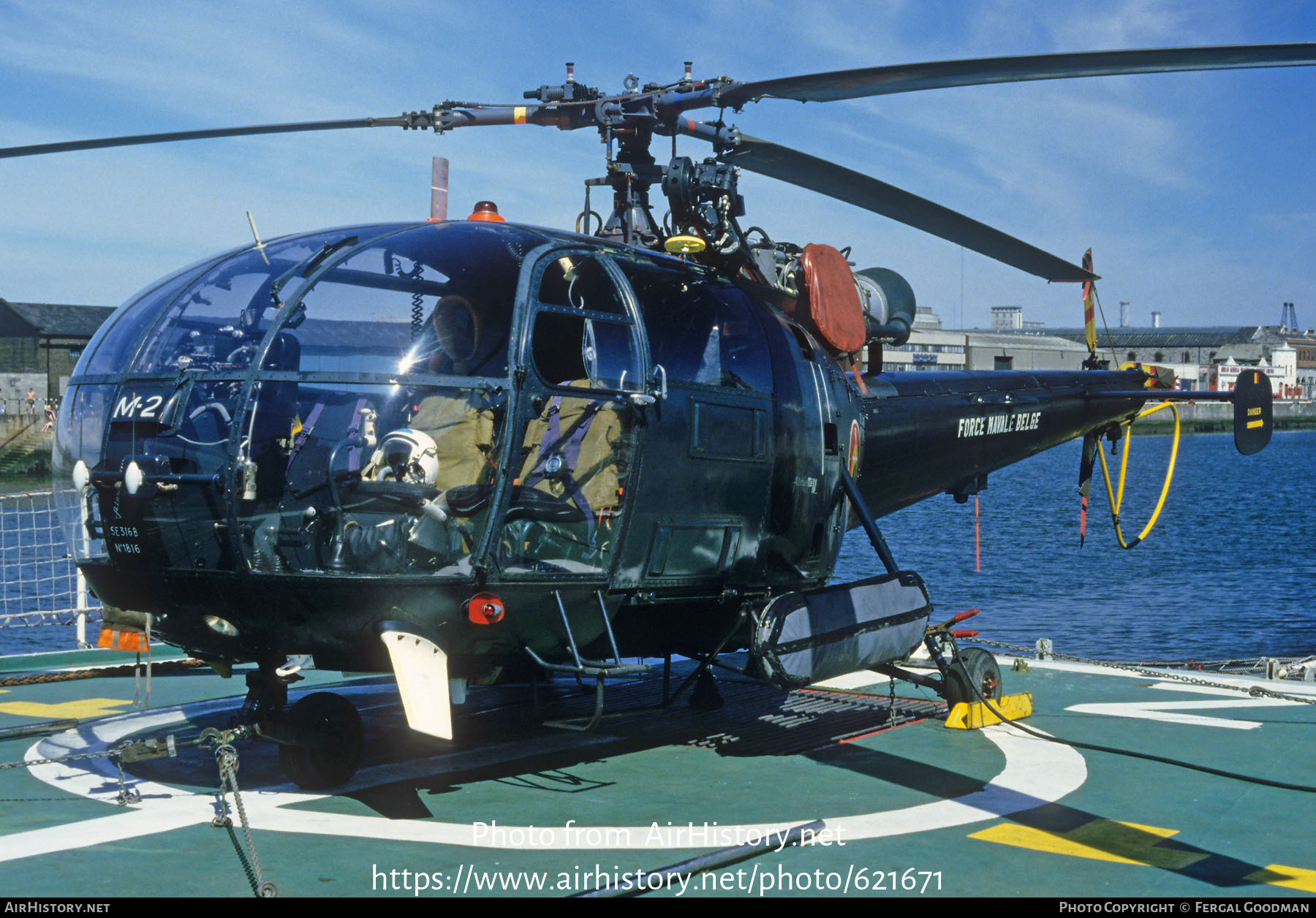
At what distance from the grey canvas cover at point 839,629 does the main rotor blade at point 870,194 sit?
9.28ft

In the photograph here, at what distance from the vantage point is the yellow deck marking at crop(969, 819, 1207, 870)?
19.3 feet

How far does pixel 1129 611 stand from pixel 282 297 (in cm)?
2656

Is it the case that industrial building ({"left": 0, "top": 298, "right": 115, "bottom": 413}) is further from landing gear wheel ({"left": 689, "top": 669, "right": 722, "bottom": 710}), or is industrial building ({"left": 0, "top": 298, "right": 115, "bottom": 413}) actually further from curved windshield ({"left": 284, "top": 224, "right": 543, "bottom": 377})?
curved windshield ({"left": 284, "top": 224, "right": 543, "bottom": 377})

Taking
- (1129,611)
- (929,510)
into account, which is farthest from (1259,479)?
(1129,611)

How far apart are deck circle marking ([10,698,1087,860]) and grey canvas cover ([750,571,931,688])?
94 centimetres

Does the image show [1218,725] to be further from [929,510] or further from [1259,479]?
[1259,479]

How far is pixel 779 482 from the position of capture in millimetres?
7988

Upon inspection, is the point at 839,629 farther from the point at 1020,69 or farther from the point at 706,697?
the point at 1020,69

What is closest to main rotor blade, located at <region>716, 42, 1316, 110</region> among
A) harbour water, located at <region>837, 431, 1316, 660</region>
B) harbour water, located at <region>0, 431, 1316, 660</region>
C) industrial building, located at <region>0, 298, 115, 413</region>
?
harbour water, located at <region>0, 431, 1316, 660</region>

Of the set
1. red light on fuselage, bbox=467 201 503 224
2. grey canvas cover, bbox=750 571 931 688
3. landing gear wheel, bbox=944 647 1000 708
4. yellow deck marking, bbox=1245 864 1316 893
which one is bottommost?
yellow deck marking, bbox=1245 864 1316 893

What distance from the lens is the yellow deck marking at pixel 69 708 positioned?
955cm

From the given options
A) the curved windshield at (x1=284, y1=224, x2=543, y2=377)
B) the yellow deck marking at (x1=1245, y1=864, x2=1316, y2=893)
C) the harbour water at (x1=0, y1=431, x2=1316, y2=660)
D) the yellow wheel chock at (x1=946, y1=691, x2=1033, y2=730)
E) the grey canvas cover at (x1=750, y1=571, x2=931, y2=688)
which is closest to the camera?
the yellow deck marking at (x1=1245, y1=864, x2=1316, y2=893)

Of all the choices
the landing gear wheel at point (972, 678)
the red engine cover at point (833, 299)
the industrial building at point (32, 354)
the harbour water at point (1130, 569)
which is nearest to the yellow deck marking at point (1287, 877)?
the landing gear wheel at point (972, 678)

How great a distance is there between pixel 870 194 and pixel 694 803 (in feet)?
15.7
